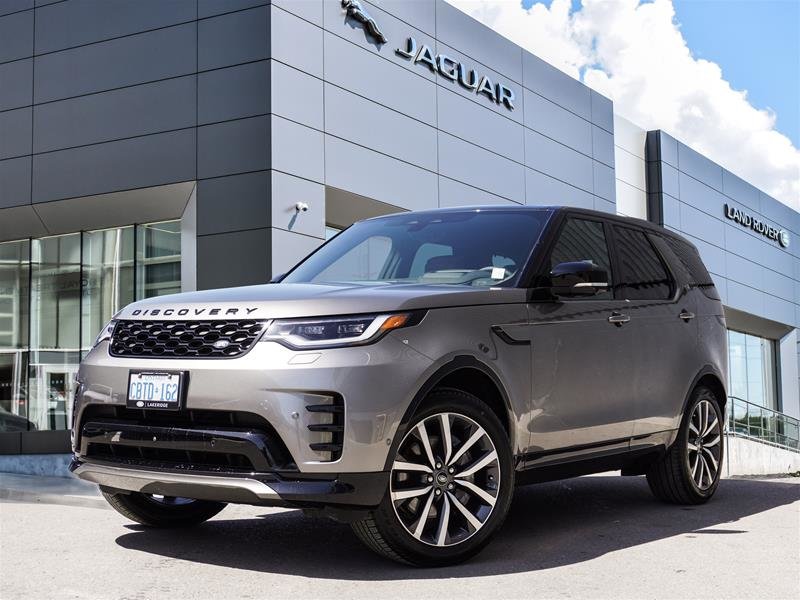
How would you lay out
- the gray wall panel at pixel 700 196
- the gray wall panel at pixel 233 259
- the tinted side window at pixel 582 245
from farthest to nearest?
the gray wall panel at pixel 700 196
the gray wall panel at pixel 233 259
the tinted side window at pixel 582 245

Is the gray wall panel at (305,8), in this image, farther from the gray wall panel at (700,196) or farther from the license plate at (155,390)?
the gray wall panel at (700,196)

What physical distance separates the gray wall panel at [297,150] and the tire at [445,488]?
39.8ft

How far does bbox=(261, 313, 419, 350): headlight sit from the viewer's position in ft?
14.6

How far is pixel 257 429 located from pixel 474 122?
60.6 feet

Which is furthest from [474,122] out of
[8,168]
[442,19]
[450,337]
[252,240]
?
[450,337]

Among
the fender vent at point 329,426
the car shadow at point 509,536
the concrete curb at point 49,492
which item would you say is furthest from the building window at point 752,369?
the fender vent at point 329,426

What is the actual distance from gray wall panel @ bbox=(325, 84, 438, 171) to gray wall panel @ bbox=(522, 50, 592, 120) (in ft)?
17.1

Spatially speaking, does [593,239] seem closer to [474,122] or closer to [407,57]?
[407,57]

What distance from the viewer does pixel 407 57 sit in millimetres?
19969

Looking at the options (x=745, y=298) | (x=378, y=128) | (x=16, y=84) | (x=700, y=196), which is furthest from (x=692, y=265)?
(x=745, y=298)

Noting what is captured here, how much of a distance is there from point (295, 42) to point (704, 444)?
1206 cm

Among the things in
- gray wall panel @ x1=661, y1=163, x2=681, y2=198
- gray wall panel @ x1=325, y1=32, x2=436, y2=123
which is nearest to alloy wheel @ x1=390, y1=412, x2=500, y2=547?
gray wall panel @ x1=325, y1=32, x2=436, y2=123

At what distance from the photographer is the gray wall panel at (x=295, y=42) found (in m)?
16.7

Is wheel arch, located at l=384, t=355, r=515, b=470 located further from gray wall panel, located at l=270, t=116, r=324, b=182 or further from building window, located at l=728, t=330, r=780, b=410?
building window, located at l=728, t=330, r=780, b=410
